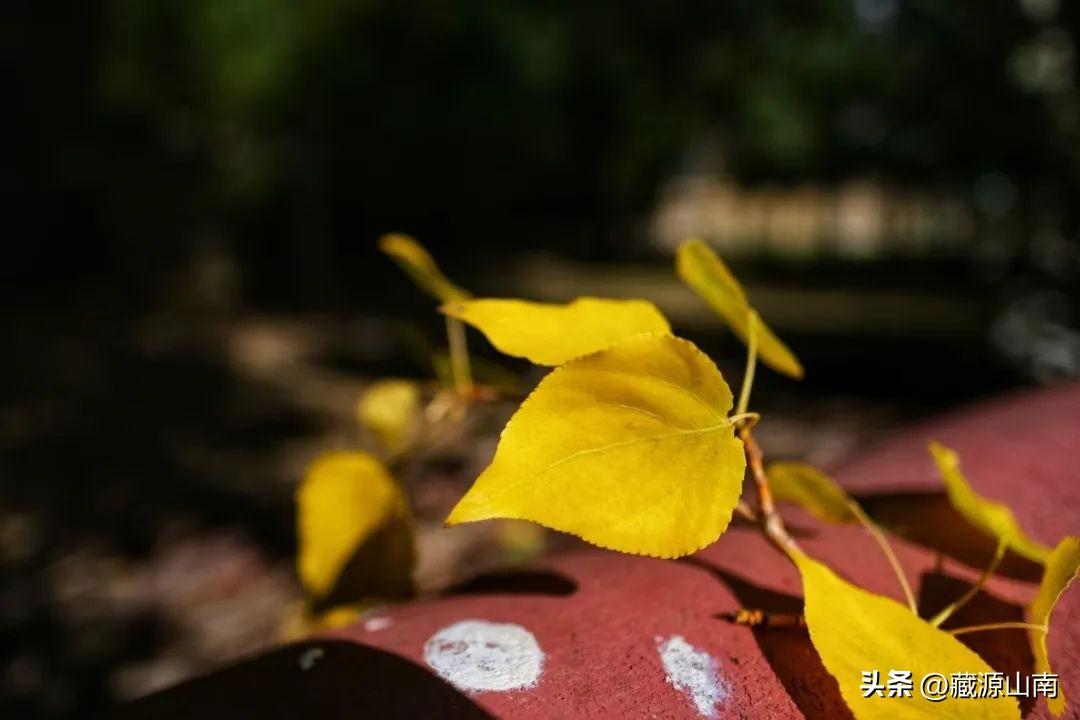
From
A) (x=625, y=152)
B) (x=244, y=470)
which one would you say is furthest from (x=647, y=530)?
(x=625, y=152)

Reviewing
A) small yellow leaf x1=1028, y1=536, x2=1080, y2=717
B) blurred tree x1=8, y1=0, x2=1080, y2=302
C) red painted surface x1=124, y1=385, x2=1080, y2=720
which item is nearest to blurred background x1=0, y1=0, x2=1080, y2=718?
blurred tree x1=8, y1=0, x2=1080, y2=302

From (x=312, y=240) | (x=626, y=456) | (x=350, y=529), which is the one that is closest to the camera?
(x=626, y=456)

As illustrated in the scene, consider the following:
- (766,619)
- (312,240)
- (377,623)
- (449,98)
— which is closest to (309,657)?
(377,623)

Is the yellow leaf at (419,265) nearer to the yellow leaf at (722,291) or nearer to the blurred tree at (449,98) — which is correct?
the yellow leaf at (722,291)

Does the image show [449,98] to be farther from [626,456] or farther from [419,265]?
[626,456]

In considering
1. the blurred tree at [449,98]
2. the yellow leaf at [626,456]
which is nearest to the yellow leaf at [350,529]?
the yellow leaf at [626,456]

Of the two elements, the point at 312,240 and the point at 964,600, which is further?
the point at 312,240

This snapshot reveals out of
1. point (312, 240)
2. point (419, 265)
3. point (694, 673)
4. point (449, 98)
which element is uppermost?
point (449, 98)

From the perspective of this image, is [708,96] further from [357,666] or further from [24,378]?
[357,666]
